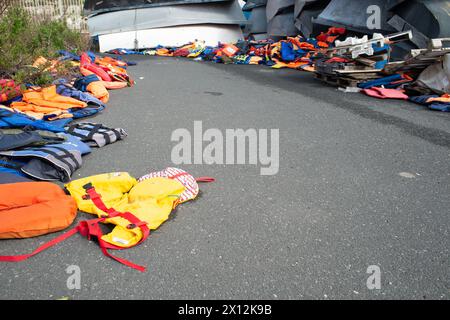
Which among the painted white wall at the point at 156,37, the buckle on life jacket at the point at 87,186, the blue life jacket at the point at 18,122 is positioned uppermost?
the painted white wall at the point at 156,37

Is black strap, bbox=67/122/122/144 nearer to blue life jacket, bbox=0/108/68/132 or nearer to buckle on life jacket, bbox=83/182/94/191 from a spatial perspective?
blue life jacket, bbox=0/108/68/132

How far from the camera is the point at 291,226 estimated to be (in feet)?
7.25

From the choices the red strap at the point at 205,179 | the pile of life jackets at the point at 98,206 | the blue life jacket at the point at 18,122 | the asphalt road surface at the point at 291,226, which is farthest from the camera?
the blue life jacket at the point at 18,122

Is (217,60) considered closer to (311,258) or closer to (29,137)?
(29,137)

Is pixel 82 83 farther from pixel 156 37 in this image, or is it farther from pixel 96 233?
pixel 156 37

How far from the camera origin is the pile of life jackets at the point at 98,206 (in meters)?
2.00

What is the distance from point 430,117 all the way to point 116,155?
4159mm

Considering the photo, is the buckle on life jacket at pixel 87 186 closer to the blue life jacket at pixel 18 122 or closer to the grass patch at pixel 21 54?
the blue life jacket at pixel 18 122

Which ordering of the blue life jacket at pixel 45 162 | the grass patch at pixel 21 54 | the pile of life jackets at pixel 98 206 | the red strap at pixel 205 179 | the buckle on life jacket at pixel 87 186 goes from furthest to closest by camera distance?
1. the grass patch at pixel 21 54
2. the red strap at pixel 205 179
3. the blue life jacket at pixel 45 162
4. the buckle on life jacket at pixel 87 186
5. the pile of life jackets at pixel 98 206

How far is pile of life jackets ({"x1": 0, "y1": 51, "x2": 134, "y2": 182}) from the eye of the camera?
2732 mm

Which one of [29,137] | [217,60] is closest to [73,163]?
[29,137]

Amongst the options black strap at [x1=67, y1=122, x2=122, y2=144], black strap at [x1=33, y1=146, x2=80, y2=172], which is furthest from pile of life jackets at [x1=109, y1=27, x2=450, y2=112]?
black strap at [x1=33, y1=146, x2=80, y2=172]

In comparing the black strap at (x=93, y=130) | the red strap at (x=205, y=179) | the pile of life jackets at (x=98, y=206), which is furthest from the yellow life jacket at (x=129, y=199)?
the black strap at (x=93, y=130)

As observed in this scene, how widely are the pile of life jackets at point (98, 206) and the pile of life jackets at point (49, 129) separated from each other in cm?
26
